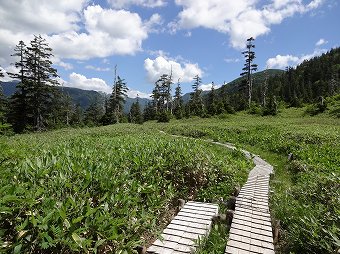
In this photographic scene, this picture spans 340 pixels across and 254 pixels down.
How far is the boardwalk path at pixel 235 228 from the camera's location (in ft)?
21.6

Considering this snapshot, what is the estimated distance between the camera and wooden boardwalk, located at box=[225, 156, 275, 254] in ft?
22.0

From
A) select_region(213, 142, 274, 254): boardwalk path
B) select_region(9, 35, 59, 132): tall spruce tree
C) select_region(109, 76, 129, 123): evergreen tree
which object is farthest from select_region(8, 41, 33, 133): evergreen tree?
select_region(213, 142, 274, 254): boardwalk path

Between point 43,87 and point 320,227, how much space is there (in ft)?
143

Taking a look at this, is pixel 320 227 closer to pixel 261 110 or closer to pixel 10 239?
pixel 10 239

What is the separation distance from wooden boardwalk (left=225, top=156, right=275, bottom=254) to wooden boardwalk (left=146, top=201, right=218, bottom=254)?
28.5 inches

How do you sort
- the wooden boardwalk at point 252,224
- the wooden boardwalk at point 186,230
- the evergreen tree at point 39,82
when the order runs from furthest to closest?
the evergreen tree at point 39,82 → the wooden boardwalk at point 252,224 → the wooden boardwalk at point 186,230

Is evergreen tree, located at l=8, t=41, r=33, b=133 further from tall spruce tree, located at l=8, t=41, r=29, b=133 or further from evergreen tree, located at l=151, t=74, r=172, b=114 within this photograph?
evergreen tree, located at l=151, t=74, r=172, b=114

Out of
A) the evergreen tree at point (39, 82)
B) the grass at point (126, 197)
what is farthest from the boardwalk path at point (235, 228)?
the evergreen tree at point (39, 82)

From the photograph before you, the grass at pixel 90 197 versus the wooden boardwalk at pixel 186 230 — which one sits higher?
the grass at pixel 90 197

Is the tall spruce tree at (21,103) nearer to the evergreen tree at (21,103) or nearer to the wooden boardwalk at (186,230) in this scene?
the evergreen tree at (21,103)

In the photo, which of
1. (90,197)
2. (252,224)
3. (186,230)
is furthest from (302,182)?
(90,197)

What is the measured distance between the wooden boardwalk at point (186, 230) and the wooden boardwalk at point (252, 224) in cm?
72

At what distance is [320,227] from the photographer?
6.25m

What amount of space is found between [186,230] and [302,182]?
7033 mm
